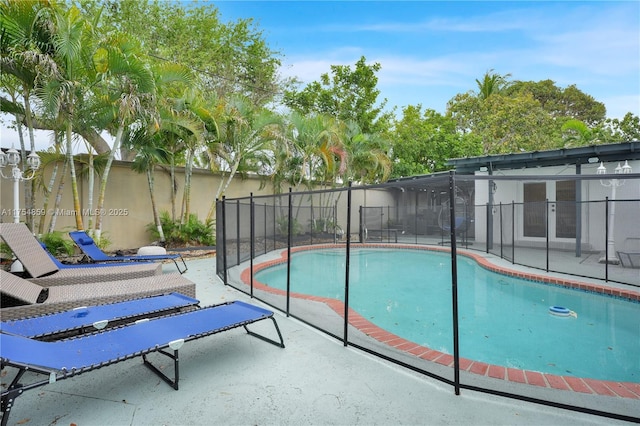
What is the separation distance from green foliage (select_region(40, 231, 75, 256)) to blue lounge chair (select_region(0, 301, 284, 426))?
18.9ft

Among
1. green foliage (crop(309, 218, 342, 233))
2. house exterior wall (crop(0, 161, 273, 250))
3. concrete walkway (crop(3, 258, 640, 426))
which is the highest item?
house exterior wall (crop(0, 161, 273, 250))

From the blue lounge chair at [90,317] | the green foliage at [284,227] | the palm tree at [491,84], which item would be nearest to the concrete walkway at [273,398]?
the blue lounge chair at [90,317]

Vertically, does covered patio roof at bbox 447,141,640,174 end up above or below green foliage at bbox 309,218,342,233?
above

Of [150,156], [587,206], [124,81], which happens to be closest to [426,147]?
[587,206]

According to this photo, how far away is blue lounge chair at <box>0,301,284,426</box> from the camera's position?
190 cm

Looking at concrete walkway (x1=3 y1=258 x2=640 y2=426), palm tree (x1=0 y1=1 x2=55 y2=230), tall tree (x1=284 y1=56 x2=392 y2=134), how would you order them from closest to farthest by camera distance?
concrete walkway (x1=3 y1=258 x2=640 y2=426)
palm tree (x1=0 y1=1 x2=55 y2=230)
tall tree (x1=284 y1=56 x2=392 y2=134)

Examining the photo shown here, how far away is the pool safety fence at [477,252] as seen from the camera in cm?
247

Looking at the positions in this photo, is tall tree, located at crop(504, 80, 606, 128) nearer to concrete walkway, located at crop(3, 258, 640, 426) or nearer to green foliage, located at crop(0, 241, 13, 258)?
concrete walkway, located at crop(3, 258, 640, 426)

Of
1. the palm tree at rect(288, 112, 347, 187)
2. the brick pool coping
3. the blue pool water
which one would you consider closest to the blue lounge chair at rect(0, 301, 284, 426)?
the brick pool coping

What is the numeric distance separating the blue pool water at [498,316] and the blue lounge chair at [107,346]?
7.29ft

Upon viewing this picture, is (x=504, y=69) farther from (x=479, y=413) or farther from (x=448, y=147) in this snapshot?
(x=479, y=413)

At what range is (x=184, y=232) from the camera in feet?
33.1

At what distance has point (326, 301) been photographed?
4805 millimetres

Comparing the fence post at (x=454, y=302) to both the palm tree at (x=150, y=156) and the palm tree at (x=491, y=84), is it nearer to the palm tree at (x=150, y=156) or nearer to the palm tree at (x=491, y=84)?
the palm tree at (x=150, y=156)
